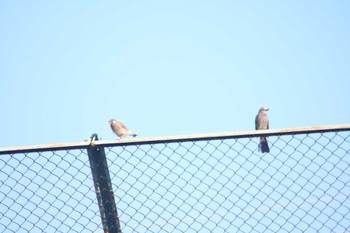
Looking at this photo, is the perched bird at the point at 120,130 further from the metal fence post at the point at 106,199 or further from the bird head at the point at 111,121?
the metal fence post at the point at 106,199

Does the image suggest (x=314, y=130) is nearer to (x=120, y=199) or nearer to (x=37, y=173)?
(x=120, y=199)

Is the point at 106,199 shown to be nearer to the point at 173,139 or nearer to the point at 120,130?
the point at 173,139

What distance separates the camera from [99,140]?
197 cm

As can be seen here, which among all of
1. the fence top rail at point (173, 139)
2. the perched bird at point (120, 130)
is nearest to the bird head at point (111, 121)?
the perched bird at point (120, 130)

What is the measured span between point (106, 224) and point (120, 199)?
5.0 inches

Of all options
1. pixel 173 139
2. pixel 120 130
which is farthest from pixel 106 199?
pixel 120 130

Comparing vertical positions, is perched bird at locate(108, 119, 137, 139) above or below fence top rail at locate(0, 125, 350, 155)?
above

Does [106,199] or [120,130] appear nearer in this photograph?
[106,199]

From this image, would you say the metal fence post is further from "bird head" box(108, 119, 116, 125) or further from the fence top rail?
"bird head" box(108, 119, 116, 125)

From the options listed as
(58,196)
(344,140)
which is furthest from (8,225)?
(344,140)

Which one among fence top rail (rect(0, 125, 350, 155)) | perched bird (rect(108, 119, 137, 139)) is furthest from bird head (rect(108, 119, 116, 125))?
fence top rail (rect(0, 125, 350, 155))

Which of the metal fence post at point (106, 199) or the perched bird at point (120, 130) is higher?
the perched bird at point (120, 130)

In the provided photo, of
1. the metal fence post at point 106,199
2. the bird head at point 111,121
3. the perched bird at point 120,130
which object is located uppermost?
the bird head at point 111,121

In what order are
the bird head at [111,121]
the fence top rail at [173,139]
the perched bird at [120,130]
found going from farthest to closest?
the bird head at [111,121]
the perched bird at [120,130]
the fence top rail at [173,139]
